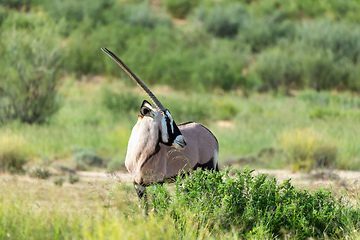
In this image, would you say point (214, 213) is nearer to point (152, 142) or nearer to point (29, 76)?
point (152, 142)

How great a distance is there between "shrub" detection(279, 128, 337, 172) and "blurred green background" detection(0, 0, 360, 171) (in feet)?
0.07

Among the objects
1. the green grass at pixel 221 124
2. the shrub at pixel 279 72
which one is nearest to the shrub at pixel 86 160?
the green grass at pixel 221 124

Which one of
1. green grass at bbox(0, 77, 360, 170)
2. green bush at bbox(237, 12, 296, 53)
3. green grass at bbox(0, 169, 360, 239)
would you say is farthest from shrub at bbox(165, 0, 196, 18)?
green grass at bbox(0, 169, 360, 239)

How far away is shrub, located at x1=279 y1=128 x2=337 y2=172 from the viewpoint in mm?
11420

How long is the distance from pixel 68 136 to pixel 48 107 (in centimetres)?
239

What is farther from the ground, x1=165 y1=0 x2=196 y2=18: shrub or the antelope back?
the antelope back

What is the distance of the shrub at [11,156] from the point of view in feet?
35.4

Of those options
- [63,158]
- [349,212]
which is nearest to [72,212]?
[349,212]

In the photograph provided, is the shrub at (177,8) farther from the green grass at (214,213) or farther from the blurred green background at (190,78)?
the green grass at (214,213)

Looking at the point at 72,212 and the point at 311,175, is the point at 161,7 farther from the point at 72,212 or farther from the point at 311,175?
the point at 72,212

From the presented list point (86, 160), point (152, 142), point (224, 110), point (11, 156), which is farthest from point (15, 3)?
point (152, 142)

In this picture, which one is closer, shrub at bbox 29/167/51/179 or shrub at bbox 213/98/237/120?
shrub at bbox 29/167/51/179

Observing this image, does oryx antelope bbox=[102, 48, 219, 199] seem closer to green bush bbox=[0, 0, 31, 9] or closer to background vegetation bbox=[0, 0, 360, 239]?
background vegetation bbox=[0, 0, 360, 239]

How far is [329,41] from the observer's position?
86.0 feet
